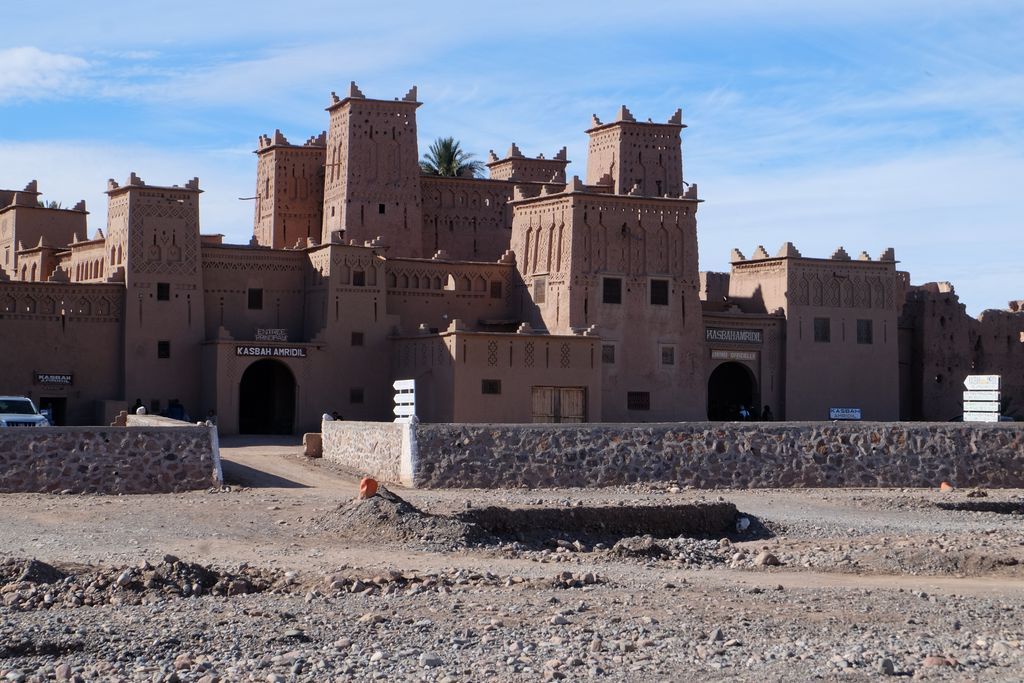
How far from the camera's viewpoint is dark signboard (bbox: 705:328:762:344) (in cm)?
4938

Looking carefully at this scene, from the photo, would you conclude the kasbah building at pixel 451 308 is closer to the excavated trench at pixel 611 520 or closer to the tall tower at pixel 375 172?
the tall tower at pixel 375 172

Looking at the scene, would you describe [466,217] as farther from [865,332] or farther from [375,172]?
[865,332]

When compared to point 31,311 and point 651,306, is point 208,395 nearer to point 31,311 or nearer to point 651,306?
point 31,311

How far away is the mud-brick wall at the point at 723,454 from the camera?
28.8m

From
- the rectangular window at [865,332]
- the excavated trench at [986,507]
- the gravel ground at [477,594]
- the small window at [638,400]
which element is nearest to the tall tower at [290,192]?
the small window at [638,400]

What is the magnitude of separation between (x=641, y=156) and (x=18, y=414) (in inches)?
1062

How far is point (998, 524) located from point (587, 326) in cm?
2080

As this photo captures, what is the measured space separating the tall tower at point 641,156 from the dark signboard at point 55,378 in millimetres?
19799

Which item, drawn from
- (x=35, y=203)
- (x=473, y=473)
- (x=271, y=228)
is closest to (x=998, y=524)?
(x=473, y=473)

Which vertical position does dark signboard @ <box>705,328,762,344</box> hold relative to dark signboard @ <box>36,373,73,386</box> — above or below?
above

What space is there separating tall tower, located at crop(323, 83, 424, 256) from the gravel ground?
25.6 metres

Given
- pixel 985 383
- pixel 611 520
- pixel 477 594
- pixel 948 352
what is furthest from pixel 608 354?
pixel 477 594

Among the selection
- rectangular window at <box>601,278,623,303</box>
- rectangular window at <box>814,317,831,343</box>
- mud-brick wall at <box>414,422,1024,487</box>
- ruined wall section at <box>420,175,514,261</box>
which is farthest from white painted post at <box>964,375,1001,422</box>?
ruined wall section at <box>420,175,514,261</box>

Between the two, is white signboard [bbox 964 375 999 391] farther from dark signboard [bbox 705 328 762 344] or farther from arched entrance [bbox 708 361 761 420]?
arched entrance [bbox 708 361 761 420]
